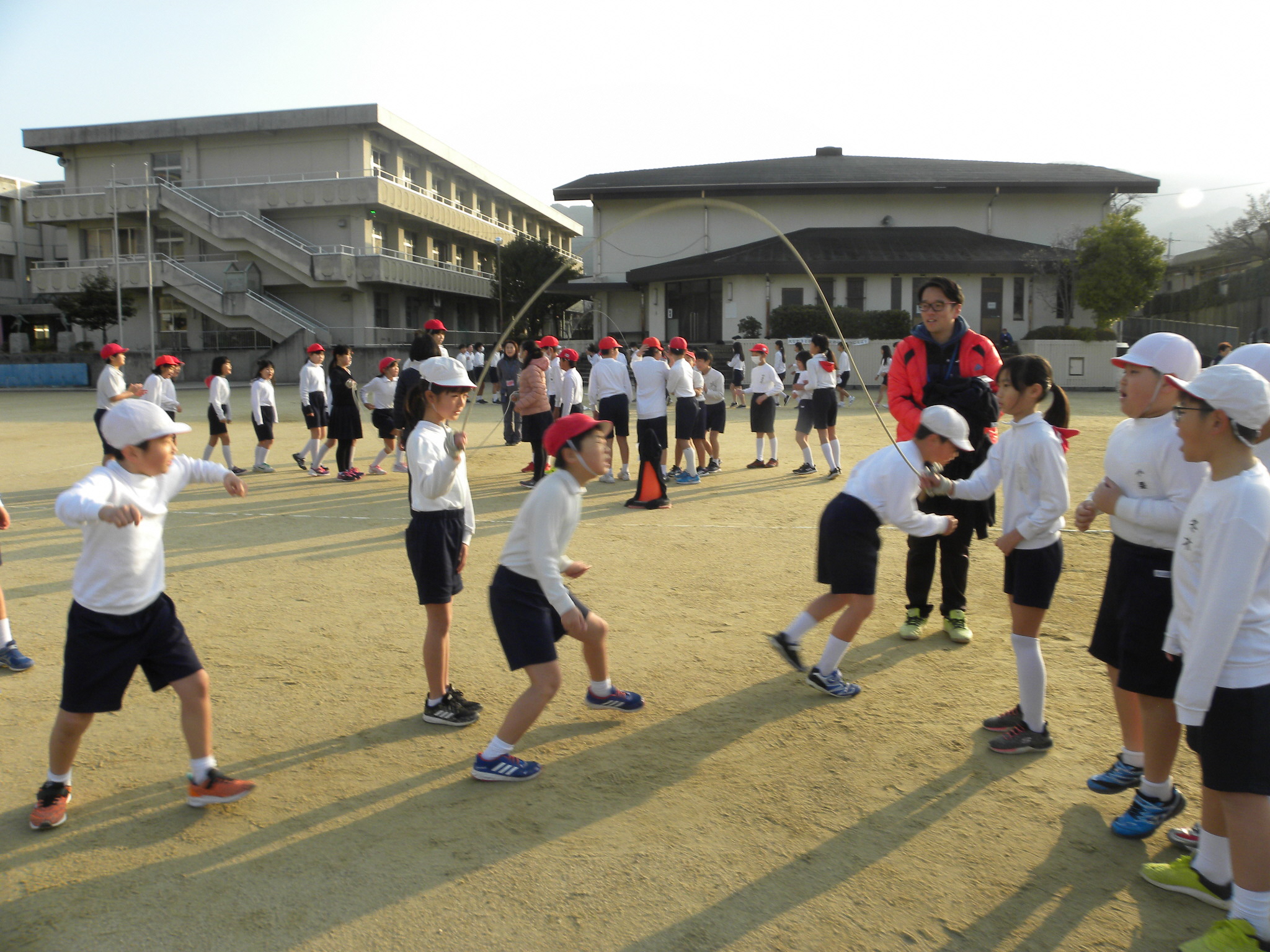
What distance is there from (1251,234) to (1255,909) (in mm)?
41645

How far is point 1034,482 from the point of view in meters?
3.79

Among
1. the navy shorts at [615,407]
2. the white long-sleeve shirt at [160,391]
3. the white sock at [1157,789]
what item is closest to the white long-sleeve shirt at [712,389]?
the navy shorts at [615,407]

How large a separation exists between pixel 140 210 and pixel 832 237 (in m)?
30.9

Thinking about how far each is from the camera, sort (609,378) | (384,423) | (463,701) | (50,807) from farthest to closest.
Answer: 1. (384,423)
2. (609,378)
3. (463,701)
4. (50,807)

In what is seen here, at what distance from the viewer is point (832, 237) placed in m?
36.5

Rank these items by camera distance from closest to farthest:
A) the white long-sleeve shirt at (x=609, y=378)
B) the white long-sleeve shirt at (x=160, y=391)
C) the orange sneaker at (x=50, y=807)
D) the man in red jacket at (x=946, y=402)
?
the orange sneaker at (x=50, y=807) < the man in red jacket at (x=946, y=402) < the white long-sleeve shirt at (x=609, y=378) < the white long-sleeve shirt at (x=160, y=391)

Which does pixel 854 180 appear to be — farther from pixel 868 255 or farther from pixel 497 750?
pixel 497 750

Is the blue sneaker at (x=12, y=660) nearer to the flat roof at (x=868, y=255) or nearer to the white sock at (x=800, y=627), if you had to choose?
the white sock at (x=800, y=627)

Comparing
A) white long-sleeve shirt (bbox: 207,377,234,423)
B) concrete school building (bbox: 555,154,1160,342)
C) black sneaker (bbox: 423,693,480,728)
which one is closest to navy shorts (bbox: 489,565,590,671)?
black sneaker (bbox: 423,693,480,728)

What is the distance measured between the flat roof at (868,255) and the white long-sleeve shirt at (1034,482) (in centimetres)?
2902

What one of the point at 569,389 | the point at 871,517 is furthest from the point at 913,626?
the point at 569,389

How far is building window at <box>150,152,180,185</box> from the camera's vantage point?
3984 centimetres

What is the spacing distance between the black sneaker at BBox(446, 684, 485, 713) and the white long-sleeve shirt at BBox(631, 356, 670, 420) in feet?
19.9

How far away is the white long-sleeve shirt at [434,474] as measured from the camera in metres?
3.95
